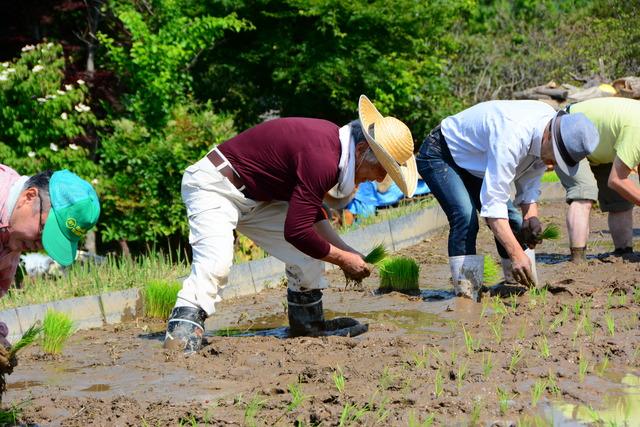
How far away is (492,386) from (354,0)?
9.54 metres

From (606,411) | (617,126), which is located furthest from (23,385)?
(617,126)

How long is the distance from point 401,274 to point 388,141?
196cm

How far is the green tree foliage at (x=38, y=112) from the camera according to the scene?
10039 mm

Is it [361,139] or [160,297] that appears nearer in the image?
[361,139]

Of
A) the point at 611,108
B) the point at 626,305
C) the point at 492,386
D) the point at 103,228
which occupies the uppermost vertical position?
the point at 611,108

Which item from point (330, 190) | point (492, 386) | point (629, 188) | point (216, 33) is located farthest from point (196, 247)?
point (216, 33)

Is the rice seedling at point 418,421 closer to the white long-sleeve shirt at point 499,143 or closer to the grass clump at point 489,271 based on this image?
the white long-sleeve shirt at point 499,143

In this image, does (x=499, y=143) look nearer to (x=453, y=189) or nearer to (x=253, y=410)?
(x=453, y=189)

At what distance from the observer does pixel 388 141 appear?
5.25 meters

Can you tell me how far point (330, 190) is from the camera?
5.39m

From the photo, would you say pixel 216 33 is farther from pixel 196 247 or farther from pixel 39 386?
pixel 39 386

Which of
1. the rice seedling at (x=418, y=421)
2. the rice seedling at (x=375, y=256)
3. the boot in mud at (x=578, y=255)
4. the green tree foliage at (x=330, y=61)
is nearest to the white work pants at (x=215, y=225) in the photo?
the rice seedling at (x=375, y=256)

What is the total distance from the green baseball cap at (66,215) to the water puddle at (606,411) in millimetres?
2029

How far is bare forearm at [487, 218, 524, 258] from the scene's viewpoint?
230 inches
